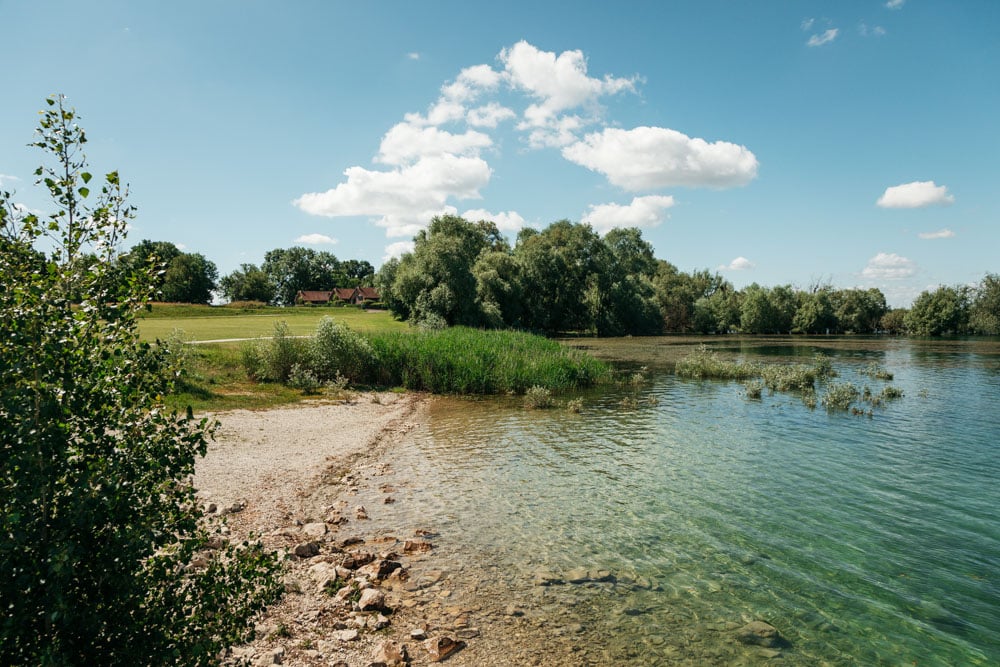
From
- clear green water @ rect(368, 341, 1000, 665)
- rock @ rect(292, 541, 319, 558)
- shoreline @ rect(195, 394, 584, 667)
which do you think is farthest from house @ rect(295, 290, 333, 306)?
rock @ rect(292, 541, 319, 558)

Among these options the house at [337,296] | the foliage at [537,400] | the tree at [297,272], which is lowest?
the foliage at [537,400]

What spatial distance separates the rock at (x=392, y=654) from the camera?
19.6ft

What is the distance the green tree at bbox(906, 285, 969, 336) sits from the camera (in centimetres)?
8925

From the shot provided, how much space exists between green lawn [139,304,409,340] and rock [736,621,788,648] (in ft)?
68.2

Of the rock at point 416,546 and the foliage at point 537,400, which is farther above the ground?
the foliage at point 537,400

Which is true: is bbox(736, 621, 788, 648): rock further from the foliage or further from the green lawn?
the green lawn

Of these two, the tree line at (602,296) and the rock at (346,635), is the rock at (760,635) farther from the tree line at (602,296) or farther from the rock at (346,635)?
the tree line at (602,296)

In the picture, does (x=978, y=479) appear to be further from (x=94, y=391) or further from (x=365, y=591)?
(x=94, y=391)

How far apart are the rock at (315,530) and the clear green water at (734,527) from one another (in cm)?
187

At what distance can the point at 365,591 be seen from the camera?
7.39 m

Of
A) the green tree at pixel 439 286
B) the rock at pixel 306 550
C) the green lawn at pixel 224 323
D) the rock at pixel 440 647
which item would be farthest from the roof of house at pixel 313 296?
Answer: the rock at pixel 440 647

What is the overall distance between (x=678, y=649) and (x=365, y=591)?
4218 mm

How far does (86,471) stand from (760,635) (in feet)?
25.3

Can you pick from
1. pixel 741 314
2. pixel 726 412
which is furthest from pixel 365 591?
pixel 741 314
